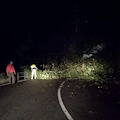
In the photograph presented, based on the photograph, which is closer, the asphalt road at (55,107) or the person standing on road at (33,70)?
the asphalt road at (55,107)

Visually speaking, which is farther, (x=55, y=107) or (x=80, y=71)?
(x=80, y=71)

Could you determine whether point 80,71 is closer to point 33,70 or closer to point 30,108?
point 33,70

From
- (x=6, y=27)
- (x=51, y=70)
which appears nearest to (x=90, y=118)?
(x=51, y=70)

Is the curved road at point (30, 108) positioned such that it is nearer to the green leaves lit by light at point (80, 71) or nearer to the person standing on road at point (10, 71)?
the person standing on road at point (10, 71)

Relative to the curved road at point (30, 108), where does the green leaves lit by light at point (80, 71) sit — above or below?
above

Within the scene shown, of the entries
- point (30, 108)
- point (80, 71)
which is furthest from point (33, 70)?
point (30, 108)

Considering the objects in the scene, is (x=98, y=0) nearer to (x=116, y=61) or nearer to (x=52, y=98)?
(x=116, y=61)

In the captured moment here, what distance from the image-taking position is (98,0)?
1792 cm

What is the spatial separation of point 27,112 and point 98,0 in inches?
576

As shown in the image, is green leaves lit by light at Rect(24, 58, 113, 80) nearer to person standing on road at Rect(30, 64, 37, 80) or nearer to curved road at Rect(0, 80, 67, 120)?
person standing on road at Rect(30, 64, 37, 80)

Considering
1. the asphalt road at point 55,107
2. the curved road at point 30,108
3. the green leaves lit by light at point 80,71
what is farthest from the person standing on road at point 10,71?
the curved road at point 30,108

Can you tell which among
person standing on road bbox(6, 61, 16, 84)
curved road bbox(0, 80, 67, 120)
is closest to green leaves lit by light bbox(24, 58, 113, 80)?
person standing on road bbox(6, 61, 16, 84)

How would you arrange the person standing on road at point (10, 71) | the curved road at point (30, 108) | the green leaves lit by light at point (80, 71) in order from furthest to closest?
1. the green leaves lit by light at point (80, 71)
2. the person standing on road at point (10, 71)
3. the curved road at point (30, 108)

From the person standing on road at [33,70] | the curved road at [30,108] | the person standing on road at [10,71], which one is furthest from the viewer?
the person standing on road at [33,70]
